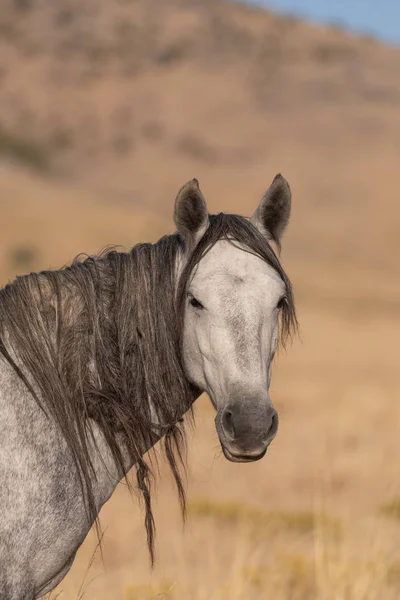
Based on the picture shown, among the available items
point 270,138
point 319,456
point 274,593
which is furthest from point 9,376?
point 270,138

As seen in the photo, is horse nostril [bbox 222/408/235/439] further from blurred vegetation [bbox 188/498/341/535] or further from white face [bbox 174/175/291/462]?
blurred vegetation [bbox 188/498/341/535]

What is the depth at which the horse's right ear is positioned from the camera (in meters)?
4.14

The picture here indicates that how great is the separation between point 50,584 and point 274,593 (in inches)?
94.6

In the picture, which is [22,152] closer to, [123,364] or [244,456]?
[123,364]

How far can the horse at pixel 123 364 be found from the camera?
12.4 ft

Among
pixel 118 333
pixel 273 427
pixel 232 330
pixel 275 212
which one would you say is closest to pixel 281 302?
pixel 232 330

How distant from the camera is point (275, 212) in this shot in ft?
14.5

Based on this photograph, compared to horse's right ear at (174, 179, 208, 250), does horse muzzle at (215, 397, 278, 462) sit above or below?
below

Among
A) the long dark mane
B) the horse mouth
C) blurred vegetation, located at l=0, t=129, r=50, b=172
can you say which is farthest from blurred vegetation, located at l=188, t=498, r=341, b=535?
blurred vegetation, located at l=0, t=129, r=50, b=172

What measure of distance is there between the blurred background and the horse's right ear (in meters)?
1.66

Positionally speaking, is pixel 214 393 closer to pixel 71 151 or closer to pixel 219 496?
pixel 219 496

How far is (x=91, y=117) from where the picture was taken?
74.1m

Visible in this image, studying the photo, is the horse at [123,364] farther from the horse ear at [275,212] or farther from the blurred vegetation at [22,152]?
the blurred vegetation at [22,152]

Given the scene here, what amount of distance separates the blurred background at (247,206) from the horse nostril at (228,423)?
1.11 meters
